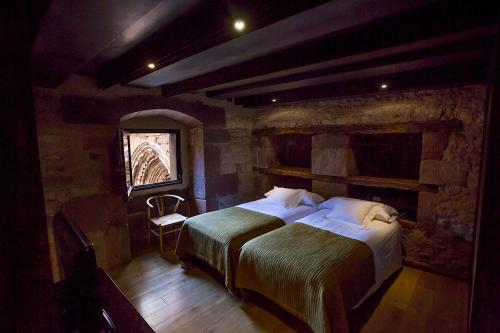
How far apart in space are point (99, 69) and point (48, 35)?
128 cm

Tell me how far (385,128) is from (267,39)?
2072 millimetres

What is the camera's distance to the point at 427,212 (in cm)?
293

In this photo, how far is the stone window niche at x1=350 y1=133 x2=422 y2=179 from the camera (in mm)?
3277

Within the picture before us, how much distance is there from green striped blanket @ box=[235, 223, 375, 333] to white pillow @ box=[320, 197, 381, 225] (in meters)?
0.47

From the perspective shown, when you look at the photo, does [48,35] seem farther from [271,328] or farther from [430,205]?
[430,205]

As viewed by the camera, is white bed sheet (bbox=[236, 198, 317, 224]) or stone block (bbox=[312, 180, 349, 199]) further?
stone block (bbox=[312, 180, 349, 199])

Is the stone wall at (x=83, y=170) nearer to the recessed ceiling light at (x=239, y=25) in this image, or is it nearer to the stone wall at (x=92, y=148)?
the stone wall at (x=92, y=148)

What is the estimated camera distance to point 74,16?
49.9 inches

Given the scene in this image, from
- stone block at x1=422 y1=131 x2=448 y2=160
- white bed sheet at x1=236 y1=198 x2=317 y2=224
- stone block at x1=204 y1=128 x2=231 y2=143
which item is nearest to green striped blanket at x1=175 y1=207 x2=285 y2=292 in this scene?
white bed sheet at x1=236 y1=198 x2=317 y2=224

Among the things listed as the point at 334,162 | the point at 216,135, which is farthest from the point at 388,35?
the point at 216,135

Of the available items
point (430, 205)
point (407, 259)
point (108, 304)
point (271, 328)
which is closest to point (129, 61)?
point (108, 304)

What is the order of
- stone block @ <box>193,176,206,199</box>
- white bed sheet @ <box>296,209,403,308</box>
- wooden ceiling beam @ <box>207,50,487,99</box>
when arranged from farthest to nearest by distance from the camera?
stone block @ <box>193,176,206,199</box> → white bed sheet @ <box>296,209,403,308</box> → wooden ceiling beam @ <box>207,50,487,99</box>

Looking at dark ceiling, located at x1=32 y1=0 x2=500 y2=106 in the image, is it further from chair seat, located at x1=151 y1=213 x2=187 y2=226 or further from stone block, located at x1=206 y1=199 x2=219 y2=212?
stone block, located at x1=206 y1=199 x2=219 y2=212

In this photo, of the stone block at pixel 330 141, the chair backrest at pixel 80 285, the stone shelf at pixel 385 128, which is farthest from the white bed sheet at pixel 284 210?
the chair backrest at pixel 80 285
